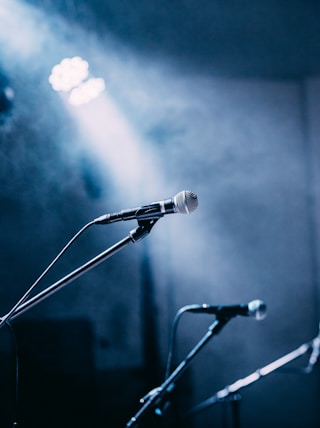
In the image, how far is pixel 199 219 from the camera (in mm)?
3008

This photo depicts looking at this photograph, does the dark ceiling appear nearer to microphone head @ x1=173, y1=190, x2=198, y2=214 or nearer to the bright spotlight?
the bright spotlight

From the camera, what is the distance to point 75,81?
9.26ft

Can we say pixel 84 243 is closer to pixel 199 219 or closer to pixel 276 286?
pixel 199 219

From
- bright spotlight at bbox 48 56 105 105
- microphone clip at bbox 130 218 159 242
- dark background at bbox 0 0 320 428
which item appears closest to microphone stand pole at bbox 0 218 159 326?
microphone clip at bbox 130 218 159 242

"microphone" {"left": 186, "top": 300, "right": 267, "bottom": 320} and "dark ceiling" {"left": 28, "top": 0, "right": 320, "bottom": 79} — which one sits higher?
"dark ceiling" {"left": 28, "top": 0, "right": 320, "bottom": 79}

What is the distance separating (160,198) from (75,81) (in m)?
0.92

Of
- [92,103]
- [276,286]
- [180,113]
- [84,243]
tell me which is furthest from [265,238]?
[92,103]

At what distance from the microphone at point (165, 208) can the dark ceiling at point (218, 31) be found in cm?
201

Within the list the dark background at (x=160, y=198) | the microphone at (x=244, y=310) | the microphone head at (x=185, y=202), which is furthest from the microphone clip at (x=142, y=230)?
the dark background at (x=160, y=198)

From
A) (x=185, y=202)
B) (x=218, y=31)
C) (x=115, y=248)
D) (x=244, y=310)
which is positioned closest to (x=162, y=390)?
(x=244, y=310)

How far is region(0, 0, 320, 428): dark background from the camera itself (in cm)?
270

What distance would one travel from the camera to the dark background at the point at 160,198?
2.70 metres

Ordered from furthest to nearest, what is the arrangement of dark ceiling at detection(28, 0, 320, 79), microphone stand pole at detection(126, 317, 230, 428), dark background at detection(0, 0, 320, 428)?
dark ceiling at detection(28, 0, 320, 79) → dark background at detection(0, 0, 320, 428) → microphone stand pole at detection(126, 317, 230, 428)

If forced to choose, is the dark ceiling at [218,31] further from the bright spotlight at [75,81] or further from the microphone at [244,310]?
the microphone at [244,310]
